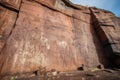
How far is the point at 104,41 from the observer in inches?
181

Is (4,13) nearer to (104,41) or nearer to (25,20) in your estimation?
(25,20)

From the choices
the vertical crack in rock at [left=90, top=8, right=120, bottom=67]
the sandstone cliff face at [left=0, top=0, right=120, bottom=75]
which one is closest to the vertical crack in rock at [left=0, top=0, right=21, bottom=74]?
the sandstone cliff face at [left=0, top=0, right=120, bottom=75]

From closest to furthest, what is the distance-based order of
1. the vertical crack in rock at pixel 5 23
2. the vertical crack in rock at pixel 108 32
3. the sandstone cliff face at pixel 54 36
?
1. the vertical crack in rock at pixel 5 23
2. the sandstone cliff face at pixel 54 36
3. the vertical crack in rock at pixel 108 32

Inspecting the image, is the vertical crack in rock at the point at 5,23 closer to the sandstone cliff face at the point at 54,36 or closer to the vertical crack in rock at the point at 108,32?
the sandstone cliff face at the point at 54,36

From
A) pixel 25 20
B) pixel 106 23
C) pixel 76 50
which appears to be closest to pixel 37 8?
pixel 25 20

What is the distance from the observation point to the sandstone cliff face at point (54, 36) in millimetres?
2855

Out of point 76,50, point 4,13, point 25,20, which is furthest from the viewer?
point 76,50

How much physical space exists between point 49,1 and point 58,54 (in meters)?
2.22

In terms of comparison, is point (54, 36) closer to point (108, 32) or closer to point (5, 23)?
point (5, 23)

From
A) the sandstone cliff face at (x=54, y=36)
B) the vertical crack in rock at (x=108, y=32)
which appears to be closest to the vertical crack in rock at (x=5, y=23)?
the sandstone cliff face at (x=54, y=36)

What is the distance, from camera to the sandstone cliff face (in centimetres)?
286

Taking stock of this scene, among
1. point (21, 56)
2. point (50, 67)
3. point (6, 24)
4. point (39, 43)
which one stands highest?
point (6, 24)

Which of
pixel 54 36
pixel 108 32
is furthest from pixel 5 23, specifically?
pixel 108 32

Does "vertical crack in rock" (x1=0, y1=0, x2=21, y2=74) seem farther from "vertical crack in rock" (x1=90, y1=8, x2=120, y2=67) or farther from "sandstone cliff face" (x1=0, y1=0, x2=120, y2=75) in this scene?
"vertical crack in rock" (x1=90, y1=8, x2=120, y2=67)
